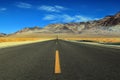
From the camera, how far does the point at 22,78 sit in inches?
213

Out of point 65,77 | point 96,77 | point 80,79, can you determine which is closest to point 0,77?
Answer: point 65,77

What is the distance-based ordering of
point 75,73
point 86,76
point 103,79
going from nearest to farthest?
point 103,79 → point 86,76 → point 75,73

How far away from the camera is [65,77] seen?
543cm

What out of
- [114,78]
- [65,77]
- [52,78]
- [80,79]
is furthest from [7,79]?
[114,78]

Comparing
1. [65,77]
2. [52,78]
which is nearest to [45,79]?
[52,78]

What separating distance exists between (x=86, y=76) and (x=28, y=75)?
1616mm

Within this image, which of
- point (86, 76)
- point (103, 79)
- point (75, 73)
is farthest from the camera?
point (75, 73)

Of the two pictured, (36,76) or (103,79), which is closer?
(103,79)

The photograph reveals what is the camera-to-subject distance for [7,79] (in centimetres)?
534

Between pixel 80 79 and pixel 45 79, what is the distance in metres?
0.89

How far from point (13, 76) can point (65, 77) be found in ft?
4.80

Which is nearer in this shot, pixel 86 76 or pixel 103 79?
pixel 103 79

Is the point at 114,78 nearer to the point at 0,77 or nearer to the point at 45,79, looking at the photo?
the point at 45,79

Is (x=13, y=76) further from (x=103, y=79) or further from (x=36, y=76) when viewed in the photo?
(x=103, y=79)
